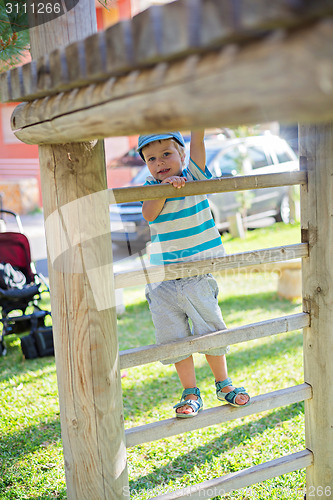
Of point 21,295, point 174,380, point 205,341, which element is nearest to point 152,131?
point 205,341

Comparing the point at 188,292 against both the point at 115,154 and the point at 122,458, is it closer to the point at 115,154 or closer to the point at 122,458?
the point at 122,458

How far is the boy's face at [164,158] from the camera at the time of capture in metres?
2.27

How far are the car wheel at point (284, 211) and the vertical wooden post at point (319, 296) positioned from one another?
7736mm

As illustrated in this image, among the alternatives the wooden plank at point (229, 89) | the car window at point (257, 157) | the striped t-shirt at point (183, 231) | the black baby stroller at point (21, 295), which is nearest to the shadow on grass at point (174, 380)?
the black baby stroller at point (21, 295)

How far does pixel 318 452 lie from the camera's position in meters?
2.23

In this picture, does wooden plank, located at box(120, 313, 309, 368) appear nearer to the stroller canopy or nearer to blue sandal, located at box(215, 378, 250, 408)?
blue sandal, located at box(215, 378, 250, 408)

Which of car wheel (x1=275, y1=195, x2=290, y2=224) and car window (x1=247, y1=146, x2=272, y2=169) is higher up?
car window (x1=247, y1=146, x2=272, y2=169)

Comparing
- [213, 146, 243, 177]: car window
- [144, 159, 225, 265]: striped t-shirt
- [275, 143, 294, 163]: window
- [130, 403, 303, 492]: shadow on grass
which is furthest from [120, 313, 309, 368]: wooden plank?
[275, 143, 294, 163]: window

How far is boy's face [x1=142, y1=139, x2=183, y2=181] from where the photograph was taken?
227 cm

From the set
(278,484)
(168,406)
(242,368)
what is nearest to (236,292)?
(242,368)

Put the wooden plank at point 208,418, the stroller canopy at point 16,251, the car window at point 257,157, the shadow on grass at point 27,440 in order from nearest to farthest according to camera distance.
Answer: the wooden plank at point 208,418
the shadow on grass at point 27,440
the stroller canopy at point 16,251
the car window at point 257,157

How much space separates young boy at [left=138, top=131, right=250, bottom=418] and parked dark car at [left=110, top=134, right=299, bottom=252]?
17.6 ft

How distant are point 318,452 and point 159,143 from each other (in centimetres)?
152

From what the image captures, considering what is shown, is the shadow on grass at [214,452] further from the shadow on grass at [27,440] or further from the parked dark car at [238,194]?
the parked dark car at [238,194]
